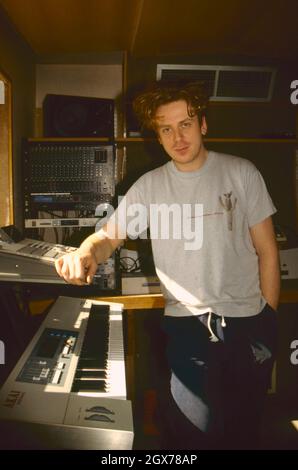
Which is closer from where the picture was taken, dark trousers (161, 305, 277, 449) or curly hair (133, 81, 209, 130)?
dark trousers (161, 305, 277, 449)

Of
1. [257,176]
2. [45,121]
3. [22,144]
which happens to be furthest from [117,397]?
[45,121]

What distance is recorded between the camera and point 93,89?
9.40 feet

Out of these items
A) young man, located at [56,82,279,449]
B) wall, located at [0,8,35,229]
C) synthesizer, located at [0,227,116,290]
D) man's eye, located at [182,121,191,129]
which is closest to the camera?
synthesizer, located at [0,227,116,290]

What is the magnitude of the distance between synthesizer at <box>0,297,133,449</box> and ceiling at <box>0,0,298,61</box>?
154cm

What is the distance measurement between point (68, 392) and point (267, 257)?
0.87 meters

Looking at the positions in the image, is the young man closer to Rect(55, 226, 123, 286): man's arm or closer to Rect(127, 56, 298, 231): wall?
Rect(55, 226, 123, 286): man's arm

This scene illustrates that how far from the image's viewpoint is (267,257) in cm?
153

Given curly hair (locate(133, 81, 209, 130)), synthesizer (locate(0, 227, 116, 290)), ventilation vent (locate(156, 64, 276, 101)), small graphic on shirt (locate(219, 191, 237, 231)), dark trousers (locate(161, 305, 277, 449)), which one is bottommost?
dark trousers (locate(161, 305, 277, 449))

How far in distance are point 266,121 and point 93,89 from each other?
47.7 inches

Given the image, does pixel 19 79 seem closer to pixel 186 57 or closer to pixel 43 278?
pixel 186 57

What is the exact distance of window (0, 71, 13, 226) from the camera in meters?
2.23

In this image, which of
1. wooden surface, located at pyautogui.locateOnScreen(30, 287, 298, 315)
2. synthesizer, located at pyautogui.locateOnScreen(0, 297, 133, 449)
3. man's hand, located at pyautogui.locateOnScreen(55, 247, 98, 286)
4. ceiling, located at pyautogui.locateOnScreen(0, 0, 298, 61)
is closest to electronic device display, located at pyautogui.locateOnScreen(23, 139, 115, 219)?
wooden surface, located at pyautogui.locateOnScreen(30, 287, 298, 315)

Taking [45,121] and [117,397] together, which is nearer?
[117,397]
